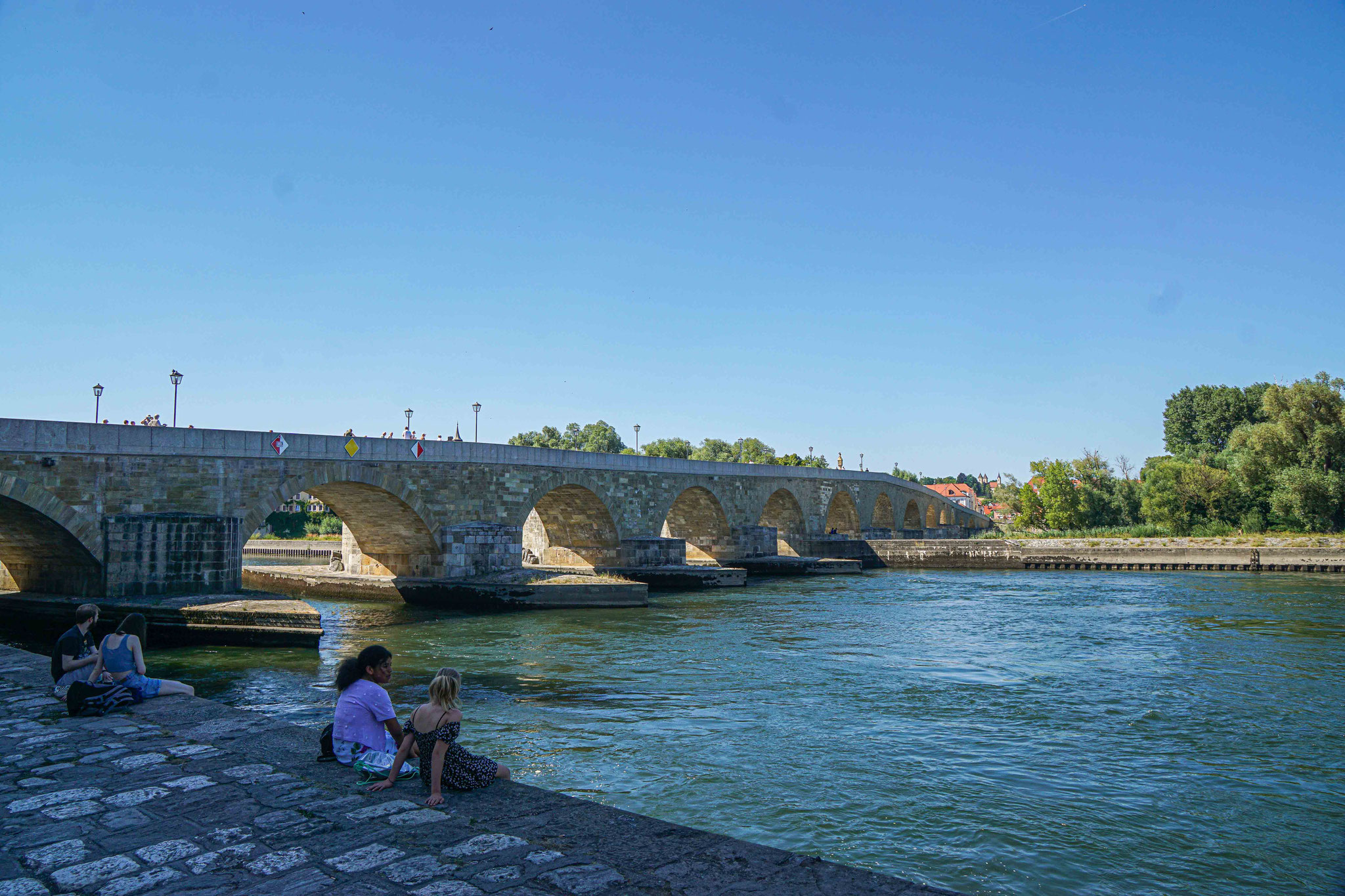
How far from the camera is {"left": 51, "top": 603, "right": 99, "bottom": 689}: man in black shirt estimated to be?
6.76m

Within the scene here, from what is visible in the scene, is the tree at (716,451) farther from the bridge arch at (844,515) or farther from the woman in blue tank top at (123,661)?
the woman in blue tank top at (123,661)

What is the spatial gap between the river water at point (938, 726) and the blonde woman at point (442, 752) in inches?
74.5

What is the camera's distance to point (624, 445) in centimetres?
8762

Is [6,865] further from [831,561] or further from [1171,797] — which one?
[831,561]

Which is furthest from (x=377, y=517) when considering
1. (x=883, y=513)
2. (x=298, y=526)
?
(x=883, y=513)

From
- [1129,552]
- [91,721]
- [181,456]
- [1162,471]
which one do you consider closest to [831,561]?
[1129,552]

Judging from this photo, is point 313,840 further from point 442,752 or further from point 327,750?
point 327,750

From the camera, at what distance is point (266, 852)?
361 cm

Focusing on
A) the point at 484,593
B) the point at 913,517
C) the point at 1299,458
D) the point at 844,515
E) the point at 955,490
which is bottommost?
the point at 484,593

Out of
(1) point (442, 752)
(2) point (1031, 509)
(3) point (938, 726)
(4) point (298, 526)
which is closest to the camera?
(1) point (442, 752)

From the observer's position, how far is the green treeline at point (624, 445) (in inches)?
3226

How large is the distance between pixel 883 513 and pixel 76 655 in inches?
1681

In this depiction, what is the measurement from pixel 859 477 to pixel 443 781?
3864 cm

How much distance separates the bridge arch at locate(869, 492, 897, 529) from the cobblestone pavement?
134 feet
